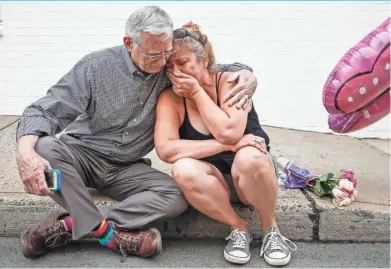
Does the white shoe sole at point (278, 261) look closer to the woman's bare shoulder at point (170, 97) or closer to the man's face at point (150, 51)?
the woman's bare shoulder at point (170, 97)

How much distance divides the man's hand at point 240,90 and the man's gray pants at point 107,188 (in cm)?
55

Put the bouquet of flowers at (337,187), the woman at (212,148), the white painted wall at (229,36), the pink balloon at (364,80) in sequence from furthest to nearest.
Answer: the white painted wall at (229,36), the bouquet of flowers at (337,187), the pink balloon at (364,80), the woman at (212,148)

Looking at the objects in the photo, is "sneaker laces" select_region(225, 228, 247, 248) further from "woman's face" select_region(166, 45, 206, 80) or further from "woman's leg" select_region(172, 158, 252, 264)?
"woman's face" select_region(166, 45, 206, 80)

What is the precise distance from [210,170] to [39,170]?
2.81ft

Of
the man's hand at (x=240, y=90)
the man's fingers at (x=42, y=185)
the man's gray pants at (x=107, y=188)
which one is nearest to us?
the man's fingers at (x=42, y=185)

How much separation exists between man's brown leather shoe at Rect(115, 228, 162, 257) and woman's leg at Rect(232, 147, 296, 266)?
52cm

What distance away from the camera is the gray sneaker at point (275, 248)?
9.31 feet

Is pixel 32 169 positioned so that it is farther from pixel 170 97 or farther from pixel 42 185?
pixel 170 97

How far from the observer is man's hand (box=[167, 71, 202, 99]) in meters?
2.82

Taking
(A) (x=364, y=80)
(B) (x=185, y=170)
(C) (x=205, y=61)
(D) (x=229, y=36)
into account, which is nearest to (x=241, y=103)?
(C) (x=205, y=61)

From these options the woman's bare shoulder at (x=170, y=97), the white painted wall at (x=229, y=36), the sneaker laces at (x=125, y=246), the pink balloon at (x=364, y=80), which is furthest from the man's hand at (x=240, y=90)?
the white painted wall at (x=229, y=36)

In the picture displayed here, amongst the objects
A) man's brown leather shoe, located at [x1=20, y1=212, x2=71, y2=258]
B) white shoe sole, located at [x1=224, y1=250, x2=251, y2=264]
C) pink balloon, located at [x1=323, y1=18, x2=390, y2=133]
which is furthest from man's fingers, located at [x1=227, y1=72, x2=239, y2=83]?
man's brown leather shoe, located at [x1=20, y1=212, x2=71, y2=258]

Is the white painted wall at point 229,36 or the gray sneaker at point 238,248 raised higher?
the white painted wall at point 229,36

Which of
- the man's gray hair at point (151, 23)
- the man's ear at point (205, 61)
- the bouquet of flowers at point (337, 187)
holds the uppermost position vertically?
the man's gray hair at point (151, 23)
